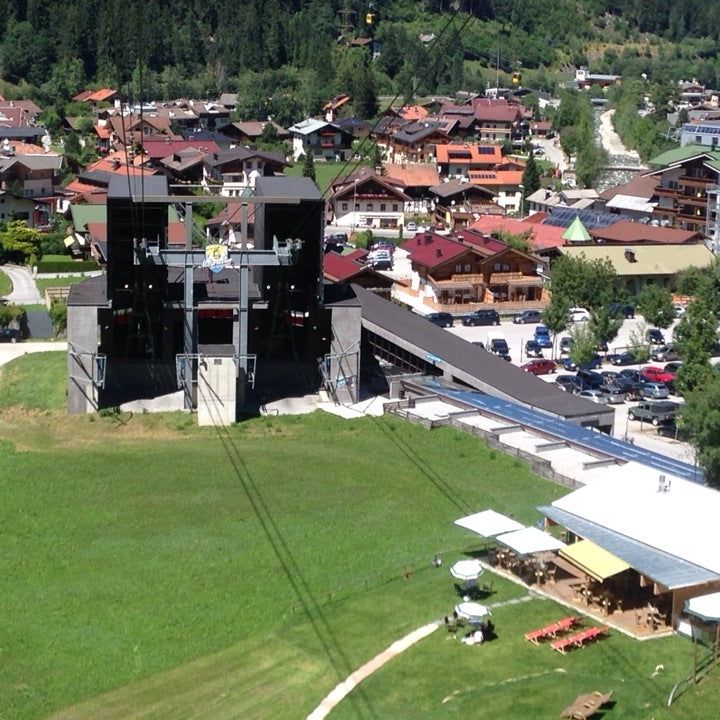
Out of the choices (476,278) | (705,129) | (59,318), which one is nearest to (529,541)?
(59,318)

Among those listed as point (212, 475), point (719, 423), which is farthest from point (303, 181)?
point (719, 423)

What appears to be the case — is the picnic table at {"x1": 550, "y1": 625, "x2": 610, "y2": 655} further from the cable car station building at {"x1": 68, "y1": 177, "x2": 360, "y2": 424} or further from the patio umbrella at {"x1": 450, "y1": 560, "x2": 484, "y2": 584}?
the cable car station building at {"x1": 68, "y1": 177, "x2": 360, "y2": 424}

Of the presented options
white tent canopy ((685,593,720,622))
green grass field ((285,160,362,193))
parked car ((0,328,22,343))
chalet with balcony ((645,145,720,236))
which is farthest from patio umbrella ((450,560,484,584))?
green grass field ((285,160,362,193))

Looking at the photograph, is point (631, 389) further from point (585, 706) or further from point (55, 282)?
point (55, 282)

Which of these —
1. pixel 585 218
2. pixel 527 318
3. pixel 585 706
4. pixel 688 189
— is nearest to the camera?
pixel 585 706

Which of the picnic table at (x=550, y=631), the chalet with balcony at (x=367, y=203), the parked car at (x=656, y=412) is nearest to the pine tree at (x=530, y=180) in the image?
the chalet with balcony at (x=367, y=203)

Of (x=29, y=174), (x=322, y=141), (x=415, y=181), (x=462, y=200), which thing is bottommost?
(x=462, y=200)

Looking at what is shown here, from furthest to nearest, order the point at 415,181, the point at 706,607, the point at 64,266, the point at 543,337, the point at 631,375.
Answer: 1. the point at 415,181
2. the point at 64,266
3. the point at 543,337
4. the point at 631,375
5. the point at 706,607
